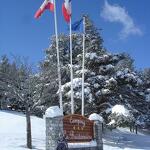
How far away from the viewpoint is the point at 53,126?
2120 centimetres

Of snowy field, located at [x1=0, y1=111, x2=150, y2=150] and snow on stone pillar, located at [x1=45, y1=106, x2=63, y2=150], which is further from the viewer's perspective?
snowy field, located at [x1=0, y1=111, x2=150, y2=150]

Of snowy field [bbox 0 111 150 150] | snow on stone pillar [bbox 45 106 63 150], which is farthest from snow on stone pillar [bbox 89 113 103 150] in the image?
snow on stone pillar [bbox 45 106 63 150]

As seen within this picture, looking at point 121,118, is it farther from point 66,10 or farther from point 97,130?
point 66,10

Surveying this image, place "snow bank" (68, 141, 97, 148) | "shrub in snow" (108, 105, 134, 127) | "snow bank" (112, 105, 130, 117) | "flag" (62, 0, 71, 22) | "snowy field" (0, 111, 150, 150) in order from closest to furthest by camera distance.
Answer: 1. "snow bank" (68, 141, 97, 148)
2. "snowy field" (0, 111, 150, 150)
3. "flag" (62, 0, 71, 22)
4. "shrub in snow" (108, 105, 134, 127)
5. "snow bank" (112, 105, 130, 117)

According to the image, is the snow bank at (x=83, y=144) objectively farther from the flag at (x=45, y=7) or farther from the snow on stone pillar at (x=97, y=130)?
the flag at (x=45, y=7)

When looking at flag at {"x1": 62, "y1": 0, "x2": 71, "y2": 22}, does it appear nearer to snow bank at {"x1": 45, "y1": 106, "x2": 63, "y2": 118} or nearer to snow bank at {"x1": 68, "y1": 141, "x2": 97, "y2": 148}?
snow bank at {"x1": 68, "y1": 141, "x2": 97, "y2": 148}

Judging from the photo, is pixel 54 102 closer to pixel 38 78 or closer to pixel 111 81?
pixel 111 81

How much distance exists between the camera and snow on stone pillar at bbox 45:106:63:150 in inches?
829

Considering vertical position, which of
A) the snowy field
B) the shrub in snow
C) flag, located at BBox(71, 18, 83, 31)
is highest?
flag, located at BBox(71, 18, 83, 31)

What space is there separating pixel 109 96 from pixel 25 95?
38.6 feet

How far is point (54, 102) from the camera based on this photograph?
4091 centimetres

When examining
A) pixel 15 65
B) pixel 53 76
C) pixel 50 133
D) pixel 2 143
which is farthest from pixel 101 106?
pixel 50 133

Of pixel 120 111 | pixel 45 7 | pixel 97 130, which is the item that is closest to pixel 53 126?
pixel 97 130

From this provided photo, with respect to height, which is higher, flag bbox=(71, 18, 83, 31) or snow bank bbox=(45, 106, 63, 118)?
flag bbox=(71, 18, 83, 31)
